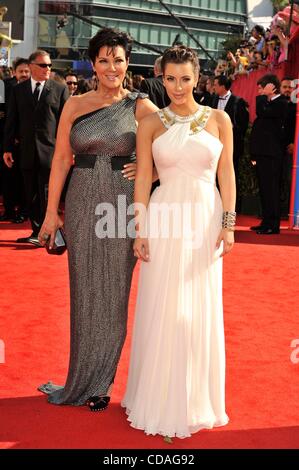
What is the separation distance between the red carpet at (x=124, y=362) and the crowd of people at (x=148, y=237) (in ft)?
0.40

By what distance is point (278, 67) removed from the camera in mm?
14773

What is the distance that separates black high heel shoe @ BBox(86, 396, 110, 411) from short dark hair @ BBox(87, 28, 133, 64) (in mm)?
1623

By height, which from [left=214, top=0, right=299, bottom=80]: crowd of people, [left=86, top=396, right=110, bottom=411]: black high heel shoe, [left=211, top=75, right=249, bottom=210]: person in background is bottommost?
[left=86, top=396, right=110, bottom=411]: black high heel shoe

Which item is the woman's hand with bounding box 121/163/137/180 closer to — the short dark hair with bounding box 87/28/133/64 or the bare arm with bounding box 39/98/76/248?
the bare arm with bounding box 39/98/76/248

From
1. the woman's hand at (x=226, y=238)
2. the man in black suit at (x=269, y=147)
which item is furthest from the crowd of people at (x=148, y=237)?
the man in black suit at (x=269, y=147)

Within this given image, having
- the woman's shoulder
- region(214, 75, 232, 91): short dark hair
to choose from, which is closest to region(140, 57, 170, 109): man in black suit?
region(214, 75, 232, 91): short dark hair

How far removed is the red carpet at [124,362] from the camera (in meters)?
3.72

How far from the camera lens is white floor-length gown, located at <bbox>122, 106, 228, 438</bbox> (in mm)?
3740

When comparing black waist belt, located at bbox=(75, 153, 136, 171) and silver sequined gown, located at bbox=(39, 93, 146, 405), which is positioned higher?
black waist belt, located at bbox=(75, 153, 136, 171)

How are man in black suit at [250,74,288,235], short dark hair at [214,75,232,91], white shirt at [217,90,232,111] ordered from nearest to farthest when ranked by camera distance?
man in black suit at [250,74,288,235], short dark hair at [214,75,232,91], white shirt at [217,90,232,111]

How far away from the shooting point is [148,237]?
3867 millimetres

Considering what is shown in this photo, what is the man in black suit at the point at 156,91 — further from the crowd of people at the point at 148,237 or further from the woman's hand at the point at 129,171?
the woman's hand at the point at 129,171

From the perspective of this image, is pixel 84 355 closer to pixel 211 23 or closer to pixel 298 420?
pixel 298 420
